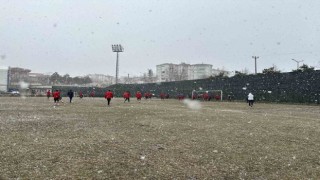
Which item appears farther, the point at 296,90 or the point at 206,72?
the point at 206,72

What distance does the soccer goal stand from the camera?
62.4m

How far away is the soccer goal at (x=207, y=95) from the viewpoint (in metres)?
62.4

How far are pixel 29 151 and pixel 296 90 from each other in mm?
44650

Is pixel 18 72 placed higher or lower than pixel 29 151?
higher

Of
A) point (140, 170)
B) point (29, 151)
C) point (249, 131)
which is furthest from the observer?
→ point (249, 131)


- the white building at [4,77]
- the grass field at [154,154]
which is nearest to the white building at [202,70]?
the white building at [4,77]

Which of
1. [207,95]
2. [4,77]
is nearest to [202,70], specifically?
[4,77]

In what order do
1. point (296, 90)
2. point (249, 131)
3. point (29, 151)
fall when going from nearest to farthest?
point (29, 151) < point (249, 131) < point (296, 90)

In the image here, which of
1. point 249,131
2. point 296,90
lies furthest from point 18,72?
point 249,131

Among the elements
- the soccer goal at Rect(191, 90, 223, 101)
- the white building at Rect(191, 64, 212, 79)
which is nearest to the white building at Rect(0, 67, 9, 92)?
the soccer goal at Rect(191, 90, 223, 101)

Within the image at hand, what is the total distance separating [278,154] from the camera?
1030 cm

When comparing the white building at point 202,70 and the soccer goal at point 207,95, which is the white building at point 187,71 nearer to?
the white building at point 202,70

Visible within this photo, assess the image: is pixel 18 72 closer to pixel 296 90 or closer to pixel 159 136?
pixel 296 90

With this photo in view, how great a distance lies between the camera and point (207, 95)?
63.1 m
